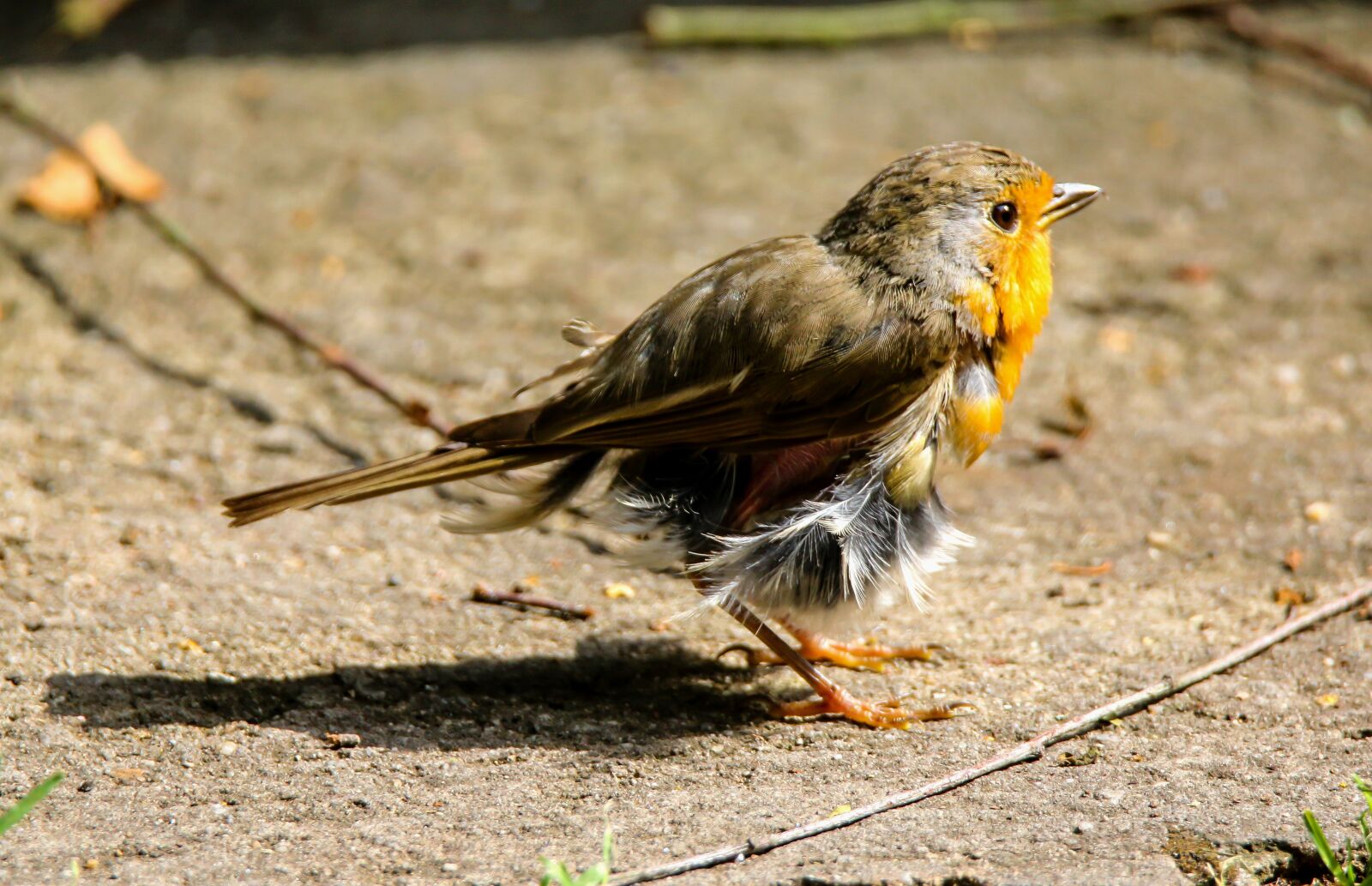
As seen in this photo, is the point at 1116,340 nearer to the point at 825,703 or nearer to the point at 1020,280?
the point at 1020,280

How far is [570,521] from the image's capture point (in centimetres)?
421

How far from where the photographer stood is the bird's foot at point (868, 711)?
10.5ft

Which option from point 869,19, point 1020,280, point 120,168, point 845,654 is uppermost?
point 869,19

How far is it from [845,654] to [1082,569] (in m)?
0.79

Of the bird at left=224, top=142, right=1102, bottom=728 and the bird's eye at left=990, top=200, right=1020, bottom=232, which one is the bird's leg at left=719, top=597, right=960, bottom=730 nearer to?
the bird at left=224, top=142, right=1102, bottom=728

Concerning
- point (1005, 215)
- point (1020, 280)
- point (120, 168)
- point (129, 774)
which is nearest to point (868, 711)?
point (1020, 280)

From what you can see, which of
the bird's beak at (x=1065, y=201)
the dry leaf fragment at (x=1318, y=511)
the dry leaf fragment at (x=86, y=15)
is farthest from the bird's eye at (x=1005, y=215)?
the dry leaf fragment at (x=86, y=15)

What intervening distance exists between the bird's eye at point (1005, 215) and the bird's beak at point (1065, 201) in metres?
0.12

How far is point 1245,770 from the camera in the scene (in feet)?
9.54

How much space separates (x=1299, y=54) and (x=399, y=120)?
440 centimetres

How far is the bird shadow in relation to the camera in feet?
10.2

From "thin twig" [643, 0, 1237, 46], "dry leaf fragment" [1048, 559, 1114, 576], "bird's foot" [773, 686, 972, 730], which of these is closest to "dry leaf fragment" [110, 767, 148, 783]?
"bird's foot" [773, 686, 972, 730]

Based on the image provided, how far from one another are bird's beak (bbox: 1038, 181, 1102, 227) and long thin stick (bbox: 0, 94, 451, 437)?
5.84ft

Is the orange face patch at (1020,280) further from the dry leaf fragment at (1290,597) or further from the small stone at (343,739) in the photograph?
the small stone at (343,739)
